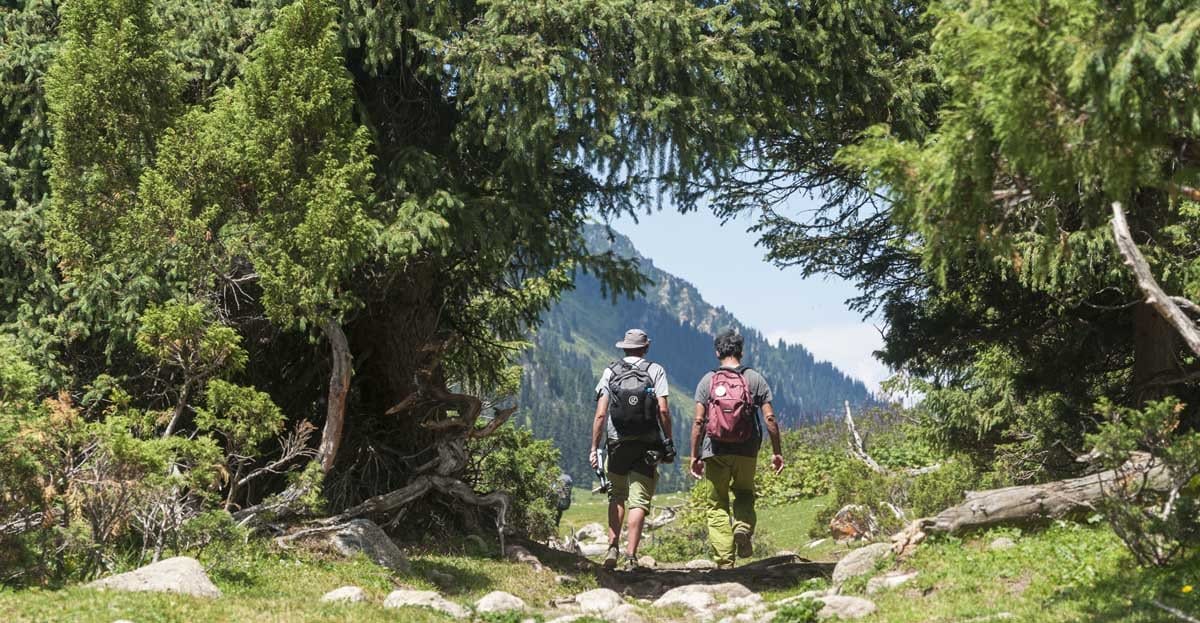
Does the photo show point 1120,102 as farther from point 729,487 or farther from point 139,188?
point 139,188

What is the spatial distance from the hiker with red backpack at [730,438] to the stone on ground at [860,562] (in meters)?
1.16

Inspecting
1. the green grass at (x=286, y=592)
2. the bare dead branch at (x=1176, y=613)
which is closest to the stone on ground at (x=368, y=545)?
the green grass at (x=286, y=592)

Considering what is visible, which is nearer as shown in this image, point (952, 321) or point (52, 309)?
point (52, 309)

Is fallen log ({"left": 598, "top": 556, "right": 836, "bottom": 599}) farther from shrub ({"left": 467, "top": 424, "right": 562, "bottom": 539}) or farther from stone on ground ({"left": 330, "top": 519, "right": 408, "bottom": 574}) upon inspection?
shrub ({"left": 467, "top": 424, "right": 562, "bottom": 539})

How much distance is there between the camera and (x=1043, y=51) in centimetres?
642

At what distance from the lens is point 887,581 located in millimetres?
10180

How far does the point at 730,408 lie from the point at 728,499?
966 mm

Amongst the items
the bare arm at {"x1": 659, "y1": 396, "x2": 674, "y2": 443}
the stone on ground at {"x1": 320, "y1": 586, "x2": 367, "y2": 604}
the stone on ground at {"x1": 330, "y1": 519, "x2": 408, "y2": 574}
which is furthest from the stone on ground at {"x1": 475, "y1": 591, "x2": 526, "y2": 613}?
the bare arm at {"x1": 659, "y1": 396, "x2": 674, "y2": 443}

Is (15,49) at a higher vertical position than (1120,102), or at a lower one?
higher

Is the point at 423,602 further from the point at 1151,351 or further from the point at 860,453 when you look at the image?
the point at 860,453

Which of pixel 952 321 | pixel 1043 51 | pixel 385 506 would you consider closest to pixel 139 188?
pixel 385 506

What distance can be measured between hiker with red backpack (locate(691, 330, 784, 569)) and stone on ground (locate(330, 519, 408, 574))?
3.27m

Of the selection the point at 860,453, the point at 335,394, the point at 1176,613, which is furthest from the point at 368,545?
the point at 860,453

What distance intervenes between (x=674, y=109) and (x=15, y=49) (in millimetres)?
7664
